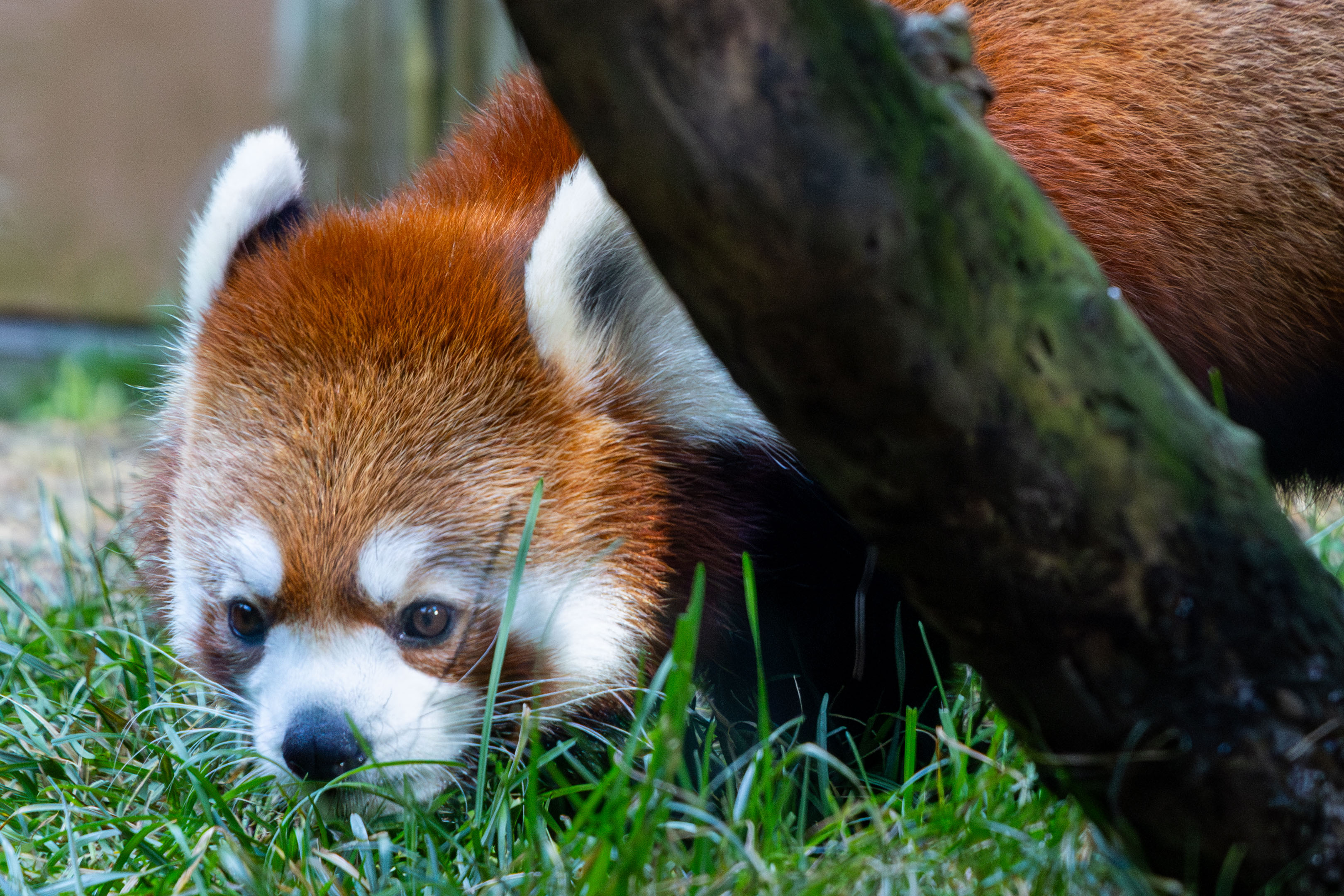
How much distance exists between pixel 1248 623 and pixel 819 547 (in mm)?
961

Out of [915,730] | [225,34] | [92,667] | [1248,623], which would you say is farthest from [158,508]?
[225,34]

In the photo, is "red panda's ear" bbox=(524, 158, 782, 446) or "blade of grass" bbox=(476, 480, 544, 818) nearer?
"blade of grass" bbox=(476, 480, 544, 818)

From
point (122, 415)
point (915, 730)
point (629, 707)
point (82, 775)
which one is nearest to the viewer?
point (915, 730)

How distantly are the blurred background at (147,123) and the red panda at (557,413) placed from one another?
425 centimetres

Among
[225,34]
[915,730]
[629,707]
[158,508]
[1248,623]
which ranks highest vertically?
[225,34]

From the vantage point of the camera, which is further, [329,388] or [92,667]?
[92,667]

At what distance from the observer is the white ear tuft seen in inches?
92.6

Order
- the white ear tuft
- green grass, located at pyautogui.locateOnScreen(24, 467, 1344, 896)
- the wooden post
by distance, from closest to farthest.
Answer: green grass, located at pyautogui.locateOnScreen(24, 467, 1344, 896)
the white ear tuft
the wooden post

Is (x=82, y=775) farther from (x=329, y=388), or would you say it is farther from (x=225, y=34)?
(x=225, y=34)

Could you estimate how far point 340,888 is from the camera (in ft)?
5.84

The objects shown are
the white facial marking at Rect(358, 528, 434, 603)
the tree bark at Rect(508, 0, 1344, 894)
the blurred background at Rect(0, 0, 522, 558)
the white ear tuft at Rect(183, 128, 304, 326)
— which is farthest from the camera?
the blurred background at Rect(0, 0, 522, 558)

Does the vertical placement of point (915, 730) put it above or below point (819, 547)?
below

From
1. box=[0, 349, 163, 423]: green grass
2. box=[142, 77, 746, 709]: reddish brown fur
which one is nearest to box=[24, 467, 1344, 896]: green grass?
box=[142, 77, 746, 709]: reddish brown fur

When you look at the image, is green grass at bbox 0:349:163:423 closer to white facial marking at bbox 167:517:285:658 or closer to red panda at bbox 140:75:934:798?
white facial marking at bbox 167:517:285:658
